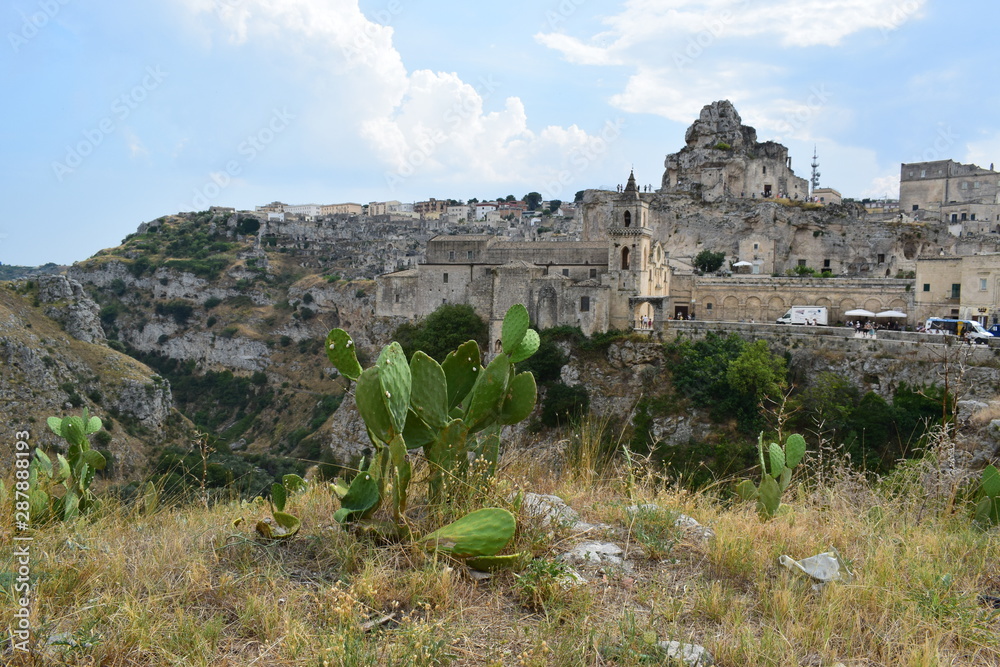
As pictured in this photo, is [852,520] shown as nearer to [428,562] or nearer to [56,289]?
[428,562]

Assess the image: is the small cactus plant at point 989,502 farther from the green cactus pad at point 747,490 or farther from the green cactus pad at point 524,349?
the green cactus pad at point 524,349

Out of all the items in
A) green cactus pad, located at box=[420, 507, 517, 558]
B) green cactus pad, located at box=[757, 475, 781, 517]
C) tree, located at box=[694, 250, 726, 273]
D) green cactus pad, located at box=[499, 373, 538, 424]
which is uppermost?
tree, located at box=[694, 250, 726, 273]

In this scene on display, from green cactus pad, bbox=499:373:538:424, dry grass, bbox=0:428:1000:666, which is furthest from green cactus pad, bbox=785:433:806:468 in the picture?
green cactus pad, bbox=499:373:538:424

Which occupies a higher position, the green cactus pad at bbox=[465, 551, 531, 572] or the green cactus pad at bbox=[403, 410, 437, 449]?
the green cactus pad at bbox=[403, 410, 437, 449]

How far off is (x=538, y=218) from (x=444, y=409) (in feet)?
305

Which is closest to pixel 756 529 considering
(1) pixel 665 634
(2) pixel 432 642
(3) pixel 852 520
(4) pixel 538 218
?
(3) pixel 852 520

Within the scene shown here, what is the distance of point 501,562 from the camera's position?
2924 millimetres

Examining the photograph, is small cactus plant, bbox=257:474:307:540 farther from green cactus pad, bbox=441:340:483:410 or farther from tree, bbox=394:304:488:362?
tree, bbox=394:304:488:362

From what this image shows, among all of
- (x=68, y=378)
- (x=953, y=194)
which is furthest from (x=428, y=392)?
(x=953, y=194)

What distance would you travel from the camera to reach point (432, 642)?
91.0 inches

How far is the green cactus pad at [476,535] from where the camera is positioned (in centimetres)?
288

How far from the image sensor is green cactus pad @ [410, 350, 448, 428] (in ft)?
11.1

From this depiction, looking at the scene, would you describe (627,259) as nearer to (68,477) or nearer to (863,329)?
(863,329)

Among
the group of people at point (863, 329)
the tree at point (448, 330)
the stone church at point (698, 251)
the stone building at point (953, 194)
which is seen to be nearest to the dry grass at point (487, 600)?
the group of people at point (863, 329)
